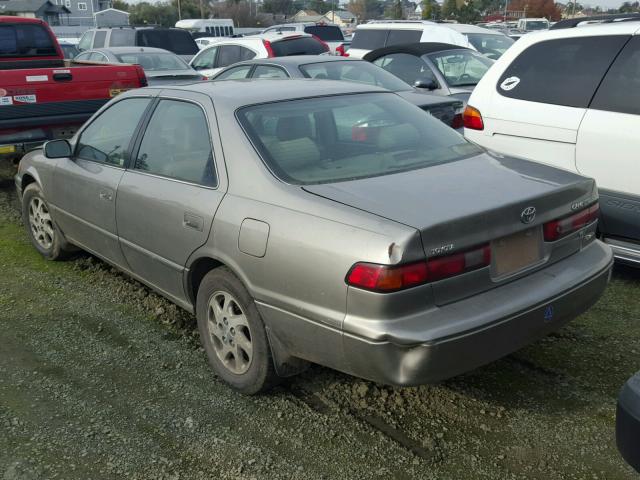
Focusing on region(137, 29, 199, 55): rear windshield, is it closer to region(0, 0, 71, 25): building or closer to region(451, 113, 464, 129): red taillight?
region(451, 113, 464, 129): red taillight

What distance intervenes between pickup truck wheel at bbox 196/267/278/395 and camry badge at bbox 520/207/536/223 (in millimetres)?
1351

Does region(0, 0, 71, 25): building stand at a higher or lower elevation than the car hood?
higher

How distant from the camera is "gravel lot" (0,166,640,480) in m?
2.98

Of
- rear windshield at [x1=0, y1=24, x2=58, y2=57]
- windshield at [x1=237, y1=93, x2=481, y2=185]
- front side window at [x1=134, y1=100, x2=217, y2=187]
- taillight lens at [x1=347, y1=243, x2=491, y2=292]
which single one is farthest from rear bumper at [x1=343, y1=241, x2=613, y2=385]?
rear windshield at [x1=0, y1=24, x2=58, y2=57]

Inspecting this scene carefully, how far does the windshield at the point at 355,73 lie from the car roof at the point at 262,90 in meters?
4.07

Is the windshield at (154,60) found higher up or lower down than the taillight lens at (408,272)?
higher up

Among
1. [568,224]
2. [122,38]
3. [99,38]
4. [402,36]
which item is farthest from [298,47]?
[568,224]

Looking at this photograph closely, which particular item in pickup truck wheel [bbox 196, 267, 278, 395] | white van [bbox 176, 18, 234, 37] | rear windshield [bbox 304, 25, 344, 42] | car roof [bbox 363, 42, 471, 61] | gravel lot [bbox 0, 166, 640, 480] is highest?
white van [bbox 176, 18, 234, 37]

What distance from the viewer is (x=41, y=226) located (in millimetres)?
5723

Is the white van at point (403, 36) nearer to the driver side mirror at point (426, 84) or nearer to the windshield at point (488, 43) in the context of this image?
the windshield at point (488, 43)

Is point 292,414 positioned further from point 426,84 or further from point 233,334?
point 426,84

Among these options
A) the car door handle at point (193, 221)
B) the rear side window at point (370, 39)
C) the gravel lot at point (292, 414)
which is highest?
the rear side window at point (370, 39)

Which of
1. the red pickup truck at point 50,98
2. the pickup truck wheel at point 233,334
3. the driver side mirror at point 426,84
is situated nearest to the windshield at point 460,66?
the driver side mirror at point 426,84

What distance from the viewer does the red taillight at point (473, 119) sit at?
5.54 metres
